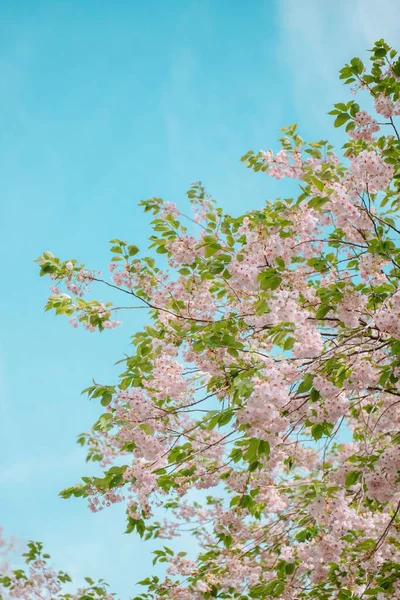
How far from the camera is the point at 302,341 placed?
425 cm

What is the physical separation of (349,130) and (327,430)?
2.61m

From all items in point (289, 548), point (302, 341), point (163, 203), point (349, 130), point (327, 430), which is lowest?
point (289, 548)

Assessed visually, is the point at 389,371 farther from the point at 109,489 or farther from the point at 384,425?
the point at 109,489

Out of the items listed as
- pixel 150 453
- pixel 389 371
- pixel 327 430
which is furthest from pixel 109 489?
A: pixel 389 371

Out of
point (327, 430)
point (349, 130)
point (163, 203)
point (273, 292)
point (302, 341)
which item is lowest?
point (327, 430)

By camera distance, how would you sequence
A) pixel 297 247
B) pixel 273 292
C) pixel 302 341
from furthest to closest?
1. pixel 297 247
2. pixel 273 292
3. pixel 302 341

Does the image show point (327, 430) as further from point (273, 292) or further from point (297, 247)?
point (297, 247)

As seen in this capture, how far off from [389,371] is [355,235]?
1682mm

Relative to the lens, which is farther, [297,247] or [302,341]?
[297,247]

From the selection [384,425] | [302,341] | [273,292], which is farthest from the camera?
[384,425]

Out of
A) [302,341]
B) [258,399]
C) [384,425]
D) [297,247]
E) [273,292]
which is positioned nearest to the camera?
[258,399]

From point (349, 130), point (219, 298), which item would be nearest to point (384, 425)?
point (219, 298)

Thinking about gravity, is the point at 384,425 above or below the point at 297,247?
below

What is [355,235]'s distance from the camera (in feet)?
18.4
